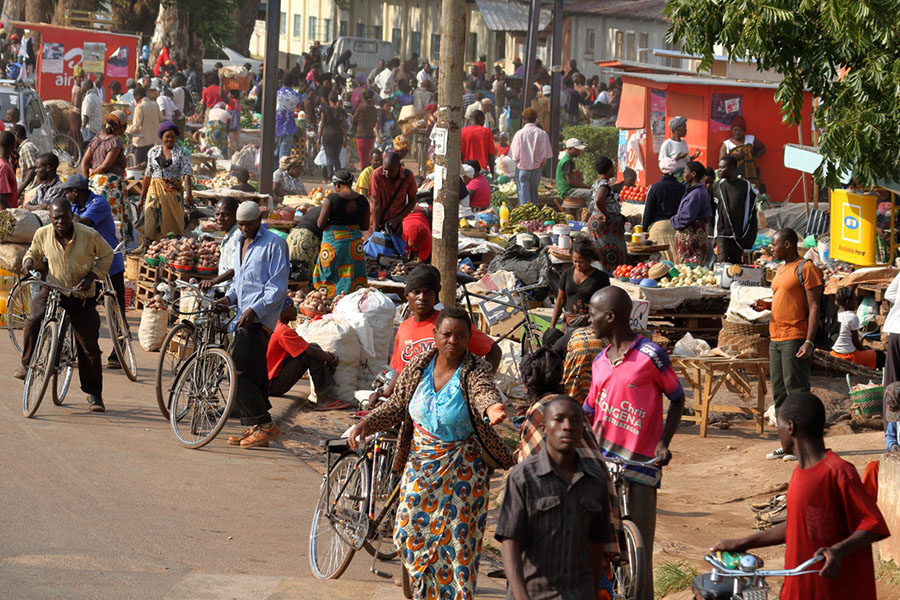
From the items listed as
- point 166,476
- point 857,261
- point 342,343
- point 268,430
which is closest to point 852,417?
point 857,261

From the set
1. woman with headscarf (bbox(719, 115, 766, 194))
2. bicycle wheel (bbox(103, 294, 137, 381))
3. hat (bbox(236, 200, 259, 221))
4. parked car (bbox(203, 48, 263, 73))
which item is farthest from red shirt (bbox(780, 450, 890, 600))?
parked car (bbox(203, 48, 263, 73))

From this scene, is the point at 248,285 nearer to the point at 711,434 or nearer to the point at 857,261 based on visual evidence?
the point at 711,434

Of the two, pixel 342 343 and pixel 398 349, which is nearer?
pixel 398 349

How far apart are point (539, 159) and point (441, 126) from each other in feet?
34.9

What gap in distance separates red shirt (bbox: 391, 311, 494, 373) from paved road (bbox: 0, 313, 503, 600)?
3.99 feet

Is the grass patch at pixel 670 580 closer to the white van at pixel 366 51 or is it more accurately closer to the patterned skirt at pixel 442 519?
the patterned skirt at pixel 442 519

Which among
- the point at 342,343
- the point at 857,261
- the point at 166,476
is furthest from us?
the point at 857,261

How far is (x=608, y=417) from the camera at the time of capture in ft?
20.4

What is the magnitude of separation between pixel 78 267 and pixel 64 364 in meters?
0.79

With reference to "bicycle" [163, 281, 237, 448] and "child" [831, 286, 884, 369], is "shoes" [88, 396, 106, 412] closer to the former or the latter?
"bicycle" [163, 281, 237, 448]

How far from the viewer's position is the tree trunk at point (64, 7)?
39.7 m

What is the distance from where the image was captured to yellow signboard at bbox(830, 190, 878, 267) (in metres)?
14.8

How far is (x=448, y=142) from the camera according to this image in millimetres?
11023

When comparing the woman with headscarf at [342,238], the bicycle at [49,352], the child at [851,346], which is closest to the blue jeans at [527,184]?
the woman with headscarf at [342,238]
